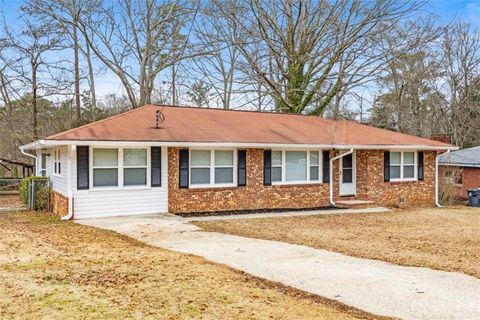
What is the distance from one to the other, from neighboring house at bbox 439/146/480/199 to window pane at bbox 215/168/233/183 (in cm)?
1450

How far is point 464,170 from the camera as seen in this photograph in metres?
26.2

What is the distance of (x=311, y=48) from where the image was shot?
82.1 feet

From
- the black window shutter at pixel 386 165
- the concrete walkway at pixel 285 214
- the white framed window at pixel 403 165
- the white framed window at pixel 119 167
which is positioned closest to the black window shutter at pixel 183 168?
the white framed window at pixel 119 167

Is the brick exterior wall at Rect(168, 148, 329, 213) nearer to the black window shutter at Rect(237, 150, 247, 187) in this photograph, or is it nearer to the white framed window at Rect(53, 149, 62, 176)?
the black window shutter at Rect(237, 150, 247, 187)

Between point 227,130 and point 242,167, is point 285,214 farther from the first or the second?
point 227,130

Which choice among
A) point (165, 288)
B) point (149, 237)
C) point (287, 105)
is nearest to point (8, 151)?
point (287, 105)

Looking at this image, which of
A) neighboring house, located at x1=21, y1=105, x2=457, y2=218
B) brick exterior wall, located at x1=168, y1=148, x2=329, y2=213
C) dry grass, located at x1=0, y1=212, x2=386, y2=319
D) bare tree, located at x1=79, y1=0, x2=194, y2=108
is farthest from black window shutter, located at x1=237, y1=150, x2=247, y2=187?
bare tree, located at x1=79, y1=0, x2=194, y2=108

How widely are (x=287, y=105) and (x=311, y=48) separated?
3.33m

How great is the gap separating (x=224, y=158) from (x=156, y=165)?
7.82 feet

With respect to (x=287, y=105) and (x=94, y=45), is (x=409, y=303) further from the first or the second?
(x=94, y=45)

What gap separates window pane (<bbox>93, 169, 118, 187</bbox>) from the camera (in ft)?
43.3

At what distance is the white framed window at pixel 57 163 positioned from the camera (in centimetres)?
1451

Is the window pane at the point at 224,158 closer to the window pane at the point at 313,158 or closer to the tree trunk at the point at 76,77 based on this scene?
the window pane at the point at 313,158

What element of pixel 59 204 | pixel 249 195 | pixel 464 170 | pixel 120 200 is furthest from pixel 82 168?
pixel 464 170
